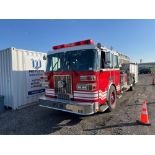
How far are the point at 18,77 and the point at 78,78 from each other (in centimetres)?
433

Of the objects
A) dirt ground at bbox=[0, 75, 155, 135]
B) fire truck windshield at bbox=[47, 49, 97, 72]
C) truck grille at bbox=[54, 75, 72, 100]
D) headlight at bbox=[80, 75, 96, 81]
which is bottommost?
dirt ground at bbox=[0, 75, 155, 135]

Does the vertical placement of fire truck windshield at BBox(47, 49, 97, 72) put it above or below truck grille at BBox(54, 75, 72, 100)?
above

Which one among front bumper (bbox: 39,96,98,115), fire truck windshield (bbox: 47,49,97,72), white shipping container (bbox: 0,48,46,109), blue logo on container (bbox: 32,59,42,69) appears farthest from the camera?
blue logo on container (bbox: 32,59,42,69)

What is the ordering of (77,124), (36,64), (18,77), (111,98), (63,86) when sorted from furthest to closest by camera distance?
(36,64) < (18,77) < (111,98) < (63,86) < (77,124)

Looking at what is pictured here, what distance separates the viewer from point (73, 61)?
5387mm

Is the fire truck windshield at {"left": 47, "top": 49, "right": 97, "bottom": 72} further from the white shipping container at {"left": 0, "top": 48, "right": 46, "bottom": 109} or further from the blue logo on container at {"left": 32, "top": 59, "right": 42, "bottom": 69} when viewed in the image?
the blue logo on container at {"left": 32, "top": 59, "right": 42, "bottom": 69}

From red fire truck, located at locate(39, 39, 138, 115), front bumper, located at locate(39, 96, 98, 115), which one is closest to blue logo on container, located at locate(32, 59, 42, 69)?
red fire truck, located at locate(39, 39, 138, 115)

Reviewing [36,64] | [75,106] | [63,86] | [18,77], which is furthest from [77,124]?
[36,64]

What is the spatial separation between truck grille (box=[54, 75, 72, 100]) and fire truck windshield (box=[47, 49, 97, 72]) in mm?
316

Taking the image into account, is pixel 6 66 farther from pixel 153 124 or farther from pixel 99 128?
pixel 153 124

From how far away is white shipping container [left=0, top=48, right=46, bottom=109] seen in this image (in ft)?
25.4

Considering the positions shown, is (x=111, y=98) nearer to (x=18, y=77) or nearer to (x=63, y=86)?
(x=63, y=86)

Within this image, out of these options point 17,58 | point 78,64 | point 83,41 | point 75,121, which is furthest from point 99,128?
point 17,58

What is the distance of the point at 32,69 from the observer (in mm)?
9023
